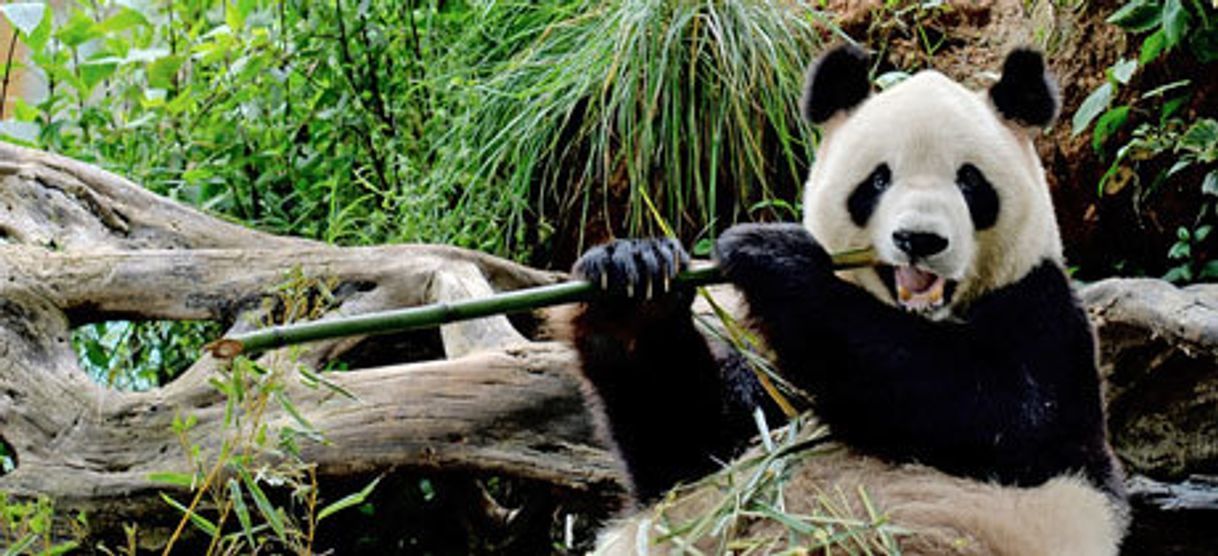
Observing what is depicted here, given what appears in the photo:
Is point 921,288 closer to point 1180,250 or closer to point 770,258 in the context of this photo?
point 770,258

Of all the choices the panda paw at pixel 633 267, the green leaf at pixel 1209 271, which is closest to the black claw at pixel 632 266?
the panda paw at pixel 633 267

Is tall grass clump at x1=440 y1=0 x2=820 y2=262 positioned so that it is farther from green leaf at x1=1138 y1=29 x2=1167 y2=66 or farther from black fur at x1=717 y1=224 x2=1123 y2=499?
black fur at x1=717 y1=224 x2=1123 y2=499

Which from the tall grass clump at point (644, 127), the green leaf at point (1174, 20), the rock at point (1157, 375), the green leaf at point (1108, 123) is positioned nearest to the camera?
the rock at point (1157, 375)

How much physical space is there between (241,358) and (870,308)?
3.53 ft

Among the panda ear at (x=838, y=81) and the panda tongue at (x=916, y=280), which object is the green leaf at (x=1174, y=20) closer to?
the panda ear at (x=838, y=81)

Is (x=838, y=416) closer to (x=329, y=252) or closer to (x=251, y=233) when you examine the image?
(x=329, y=252)

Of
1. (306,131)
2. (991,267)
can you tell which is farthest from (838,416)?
(306,131)

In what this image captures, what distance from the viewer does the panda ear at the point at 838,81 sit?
107 inches

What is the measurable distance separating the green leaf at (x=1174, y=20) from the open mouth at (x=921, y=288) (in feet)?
5.35

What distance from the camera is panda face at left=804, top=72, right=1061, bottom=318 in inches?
94.8

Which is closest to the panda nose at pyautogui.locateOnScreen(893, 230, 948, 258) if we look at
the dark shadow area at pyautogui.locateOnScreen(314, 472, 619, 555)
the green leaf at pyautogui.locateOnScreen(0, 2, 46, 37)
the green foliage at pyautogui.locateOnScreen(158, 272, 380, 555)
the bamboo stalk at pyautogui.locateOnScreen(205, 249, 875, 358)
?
the bamboo stalk at pyautogui.locateOnScreen(205, 249, 875, 358)

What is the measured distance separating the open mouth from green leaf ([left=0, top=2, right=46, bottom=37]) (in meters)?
3.32

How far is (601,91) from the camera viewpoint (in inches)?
179

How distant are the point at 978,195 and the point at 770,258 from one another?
373 mm
